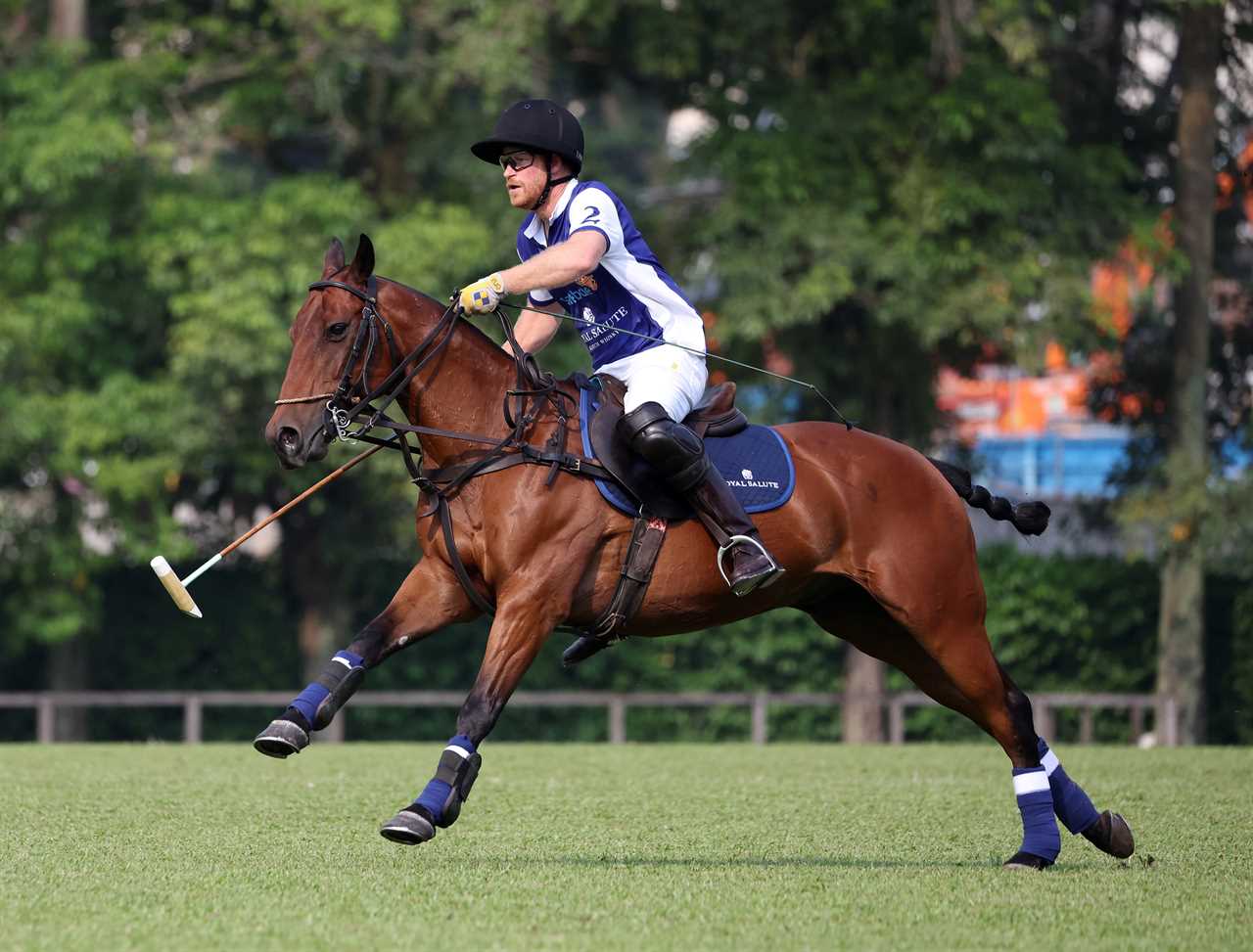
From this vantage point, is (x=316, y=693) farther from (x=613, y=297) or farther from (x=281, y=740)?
(x=613, y=297)

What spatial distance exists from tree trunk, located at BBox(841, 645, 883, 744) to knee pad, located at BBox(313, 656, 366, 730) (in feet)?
54.6

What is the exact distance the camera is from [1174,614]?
2533 centimetres

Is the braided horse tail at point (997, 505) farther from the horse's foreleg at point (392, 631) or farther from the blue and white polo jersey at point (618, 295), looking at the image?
the horse's foreleg at point (392, 631)

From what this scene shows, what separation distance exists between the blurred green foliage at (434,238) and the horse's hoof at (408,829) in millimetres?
17034

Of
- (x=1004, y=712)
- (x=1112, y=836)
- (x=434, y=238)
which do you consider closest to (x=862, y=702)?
(x=434, y=238)

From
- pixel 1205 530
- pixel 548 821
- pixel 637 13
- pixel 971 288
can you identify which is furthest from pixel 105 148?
pixel 548 821

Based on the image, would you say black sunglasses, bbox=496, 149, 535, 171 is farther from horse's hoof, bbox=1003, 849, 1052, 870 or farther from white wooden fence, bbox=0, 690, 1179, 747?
white wooden fence, bbox=0, 690, 1179, 747

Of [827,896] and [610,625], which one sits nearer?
[827,896]

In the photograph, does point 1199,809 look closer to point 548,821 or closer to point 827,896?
point 548,821

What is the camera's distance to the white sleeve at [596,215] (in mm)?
8273

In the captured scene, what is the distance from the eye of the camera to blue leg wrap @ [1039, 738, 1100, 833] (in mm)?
8688

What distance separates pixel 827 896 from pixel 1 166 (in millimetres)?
19696

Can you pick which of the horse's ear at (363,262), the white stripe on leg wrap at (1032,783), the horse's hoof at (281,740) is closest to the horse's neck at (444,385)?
the horse's ear at (363,262)

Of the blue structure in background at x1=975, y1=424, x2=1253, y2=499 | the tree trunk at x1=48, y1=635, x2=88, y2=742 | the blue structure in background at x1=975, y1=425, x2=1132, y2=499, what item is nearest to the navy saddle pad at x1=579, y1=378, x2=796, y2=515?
the tree trunk at x1=48, y1=635, x2=88, y2=742
